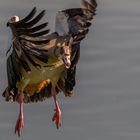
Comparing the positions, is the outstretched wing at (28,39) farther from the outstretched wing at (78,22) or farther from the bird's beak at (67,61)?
the outstretched wing at (78,22)

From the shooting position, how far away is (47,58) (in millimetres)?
22016

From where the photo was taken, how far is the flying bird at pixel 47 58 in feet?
71.1

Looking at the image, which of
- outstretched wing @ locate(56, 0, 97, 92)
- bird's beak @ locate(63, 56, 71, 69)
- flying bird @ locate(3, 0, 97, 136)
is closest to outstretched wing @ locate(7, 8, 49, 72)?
flying bird @ locate(3, 0, 97, 136)

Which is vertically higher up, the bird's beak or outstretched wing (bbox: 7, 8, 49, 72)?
outstretched wing (bbox: 7, 8, 49, 72)

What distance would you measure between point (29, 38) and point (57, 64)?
3.88ft

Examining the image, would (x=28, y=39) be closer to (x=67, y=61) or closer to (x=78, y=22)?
(x=67, y=61)

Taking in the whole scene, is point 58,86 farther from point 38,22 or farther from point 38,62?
point 38,22

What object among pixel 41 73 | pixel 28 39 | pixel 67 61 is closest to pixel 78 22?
pixel 67 61

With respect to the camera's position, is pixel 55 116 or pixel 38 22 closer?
pixel 38 22

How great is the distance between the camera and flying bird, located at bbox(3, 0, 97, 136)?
21.7m

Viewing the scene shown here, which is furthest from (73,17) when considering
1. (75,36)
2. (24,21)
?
(24,21)

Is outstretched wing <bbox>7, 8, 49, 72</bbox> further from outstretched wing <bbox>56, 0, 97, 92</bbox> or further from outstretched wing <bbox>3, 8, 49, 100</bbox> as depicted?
outstretched wing <bbox>56, 0, 97, 92</bbox>

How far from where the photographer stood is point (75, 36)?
22.4 metres

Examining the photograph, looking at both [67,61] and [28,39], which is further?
[67,61]
